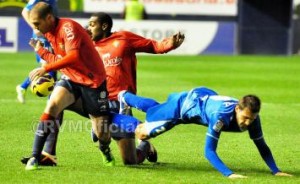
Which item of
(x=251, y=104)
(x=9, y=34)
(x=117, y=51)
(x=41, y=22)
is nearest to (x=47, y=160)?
(x=41, y=22)

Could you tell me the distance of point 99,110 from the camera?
995cm

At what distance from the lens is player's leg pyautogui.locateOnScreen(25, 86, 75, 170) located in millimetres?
9578

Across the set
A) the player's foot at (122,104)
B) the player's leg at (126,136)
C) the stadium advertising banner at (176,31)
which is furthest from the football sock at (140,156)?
the stadium advertising banner at (176,31)

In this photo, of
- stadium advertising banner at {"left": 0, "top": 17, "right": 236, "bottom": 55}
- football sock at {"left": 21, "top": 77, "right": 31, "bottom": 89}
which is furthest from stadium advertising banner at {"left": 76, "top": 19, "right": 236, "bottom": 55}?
football sock at {"left": 21, "top": 77, "right": 31, "bottom": 89}

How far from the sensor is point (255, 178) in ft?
31.5

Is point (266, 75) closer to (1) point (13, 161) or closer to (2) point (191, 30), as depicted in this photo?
(2) point (191, 30)

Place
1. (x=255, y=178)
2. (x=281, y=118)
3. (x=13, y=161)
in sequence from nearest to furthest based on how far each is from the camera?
(x=255, y=178) < (x=13, y=161) < (x=281, y=118)

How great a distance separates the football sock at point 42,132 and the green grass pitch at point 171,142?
23 centimetres

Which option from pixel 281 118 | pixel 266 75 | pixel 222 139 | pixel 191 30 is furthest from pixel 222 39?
pixel 222 139

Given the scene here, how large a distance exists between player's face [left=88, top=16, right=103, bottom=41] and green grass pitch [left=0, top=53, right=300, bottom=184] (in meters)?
1.41

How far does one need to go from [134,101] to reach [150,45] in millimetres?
855

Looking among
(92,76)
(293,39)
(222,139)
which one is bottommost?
(293,39)

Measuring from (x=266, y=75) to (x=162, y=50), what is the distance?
13.8 meters

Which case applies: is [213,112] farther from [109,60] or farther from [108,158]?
[109,60]
